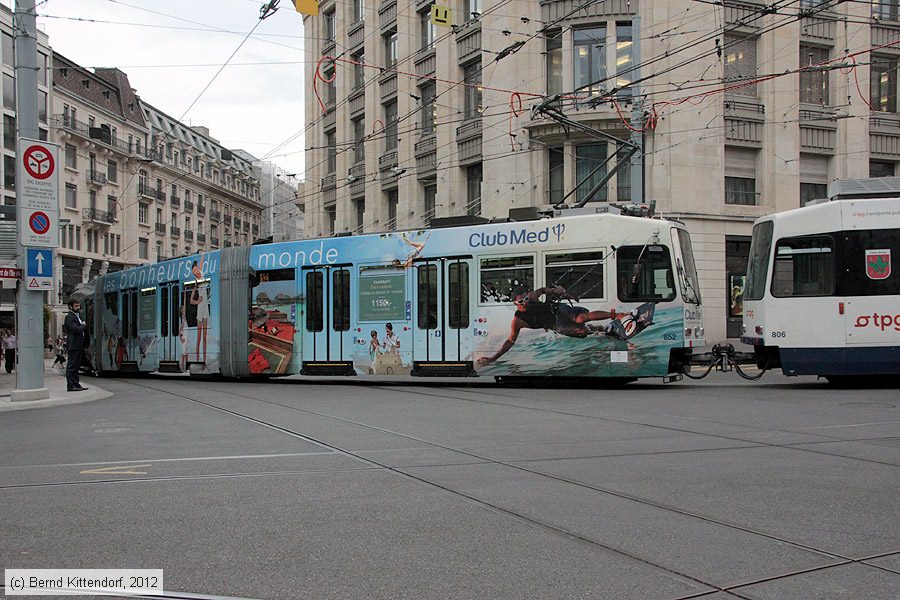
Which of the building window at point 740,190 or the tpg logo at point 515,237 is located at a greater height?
the building window at point 740,190

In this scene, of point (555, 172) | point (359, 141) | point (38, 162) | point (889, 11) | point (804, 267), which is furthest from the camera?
point (359, 141)

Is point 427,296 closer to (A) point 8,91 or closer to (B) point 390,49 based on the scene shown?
(B) point 390,49

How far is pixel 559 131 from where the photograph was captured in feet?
89.9

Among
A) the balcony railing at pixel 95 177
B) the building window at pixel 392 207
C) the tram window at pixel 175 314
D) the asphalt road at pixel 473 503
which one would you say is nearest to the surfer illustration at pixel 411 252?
the asphalt road at pixel 473 503

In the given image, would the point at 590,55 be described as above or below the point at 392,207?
above

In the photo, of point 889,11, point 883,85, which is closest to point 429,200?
point 883,85

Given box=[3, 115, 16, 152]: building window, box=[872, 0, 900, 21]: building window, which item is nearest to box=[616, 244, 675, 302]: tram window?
box=[872, 0, 900, 21]: building window

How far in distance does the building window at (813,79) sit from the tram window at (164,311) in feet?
73.7

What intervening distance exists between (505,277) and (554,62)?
47.8ft

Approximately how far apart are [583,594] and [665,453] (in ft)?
13.8

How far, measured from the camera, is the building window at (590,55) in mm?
27125

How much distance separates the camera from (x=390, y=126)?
36.2 metres

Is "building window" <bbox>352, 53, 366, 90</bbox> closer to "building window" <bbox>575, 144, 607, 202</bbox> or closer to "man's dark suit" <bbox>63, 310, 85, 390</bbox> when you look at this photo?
"building window" <bbox>575, 144, 607, 202</bbox>

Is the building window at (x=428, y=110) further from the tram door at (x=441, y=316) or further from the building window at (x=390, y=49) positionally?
the tram door at (x=441, y=316)
